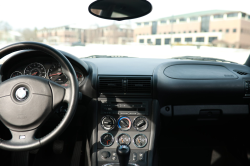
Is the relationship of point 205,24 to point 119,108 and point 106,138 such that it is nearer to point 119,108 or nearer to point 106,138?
point 119,108

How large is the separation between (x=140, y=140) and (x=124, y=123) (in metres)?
0.25

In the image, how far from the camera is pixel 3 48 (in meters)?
1.71

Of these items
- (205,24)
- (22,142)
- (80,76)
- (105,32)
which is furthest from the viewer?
(205,24)

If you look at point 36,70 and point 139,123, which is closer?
point 36,70

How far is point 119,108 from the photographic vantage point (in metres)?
2.43

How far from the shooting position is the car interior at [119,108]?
5.59 ft

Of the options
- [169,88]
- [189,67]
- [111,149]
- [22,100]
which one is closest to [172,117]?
[169,88]

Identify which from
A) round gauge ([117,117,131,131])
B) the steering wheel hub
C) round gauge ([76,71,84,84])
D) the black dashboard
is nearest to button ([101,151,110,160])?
the black dashboard

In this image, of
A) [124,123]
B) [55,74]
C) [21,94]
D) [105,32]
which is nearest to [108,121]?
[124,123]

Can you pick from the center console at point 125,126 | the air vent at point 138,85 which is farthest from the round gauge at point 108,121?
Result: the air vent at point 138,85

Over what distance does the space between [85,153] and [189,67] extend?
1.55 m

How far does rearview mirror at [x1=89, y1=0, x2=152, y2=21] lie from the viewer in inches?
70.3

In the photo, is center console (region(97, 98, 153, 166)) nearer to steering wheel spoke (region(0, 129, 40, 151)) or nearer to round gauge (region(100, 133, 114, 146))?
round gauge (region(100, 133, 114, 146))

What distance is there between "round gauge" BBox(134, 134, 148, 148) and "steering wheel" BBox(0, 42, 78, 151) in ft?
3.21
